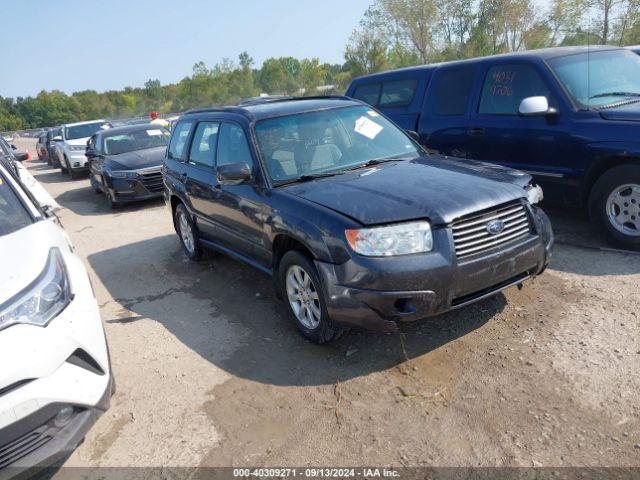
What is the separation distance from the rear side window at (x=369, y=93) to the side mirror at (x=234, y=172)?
386cm

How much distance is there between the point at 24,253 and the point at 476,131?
476cm

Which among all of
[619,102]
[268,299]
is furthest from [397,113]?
[268,299]

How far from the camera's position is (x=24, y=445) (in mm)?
2533


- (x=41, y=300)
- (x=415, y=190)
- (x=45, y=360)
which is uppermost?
(x=415, y=190)

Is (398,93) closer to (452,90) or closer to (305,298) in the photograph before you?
(452,90)

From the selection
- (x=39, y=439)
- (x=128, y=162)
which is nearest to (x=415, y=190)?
(x=39, y=439)

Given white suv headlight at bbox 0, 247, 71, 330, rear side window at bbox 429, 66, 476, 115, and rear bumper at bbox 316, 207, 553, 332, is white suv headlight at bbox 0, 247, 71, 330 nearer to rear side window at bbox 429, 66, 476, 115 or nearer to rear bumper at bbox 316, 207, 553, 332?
rear bumper at bbox 316, 207, 553, 332

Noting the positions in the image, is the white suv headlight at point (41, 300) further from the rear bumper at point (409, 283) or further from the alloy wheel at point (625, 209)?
the alloy wheel at point (625, 209)

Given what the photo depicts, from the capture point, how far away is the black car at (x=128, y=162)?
10172 millimetres

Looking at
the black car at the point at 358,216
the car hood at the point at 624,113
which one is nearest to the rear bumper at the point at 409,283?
the black car at the point at 358,216

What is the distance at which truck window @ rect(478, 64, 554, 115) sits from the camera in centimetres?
538

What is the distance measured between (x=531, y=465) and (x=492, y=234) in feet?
4.75

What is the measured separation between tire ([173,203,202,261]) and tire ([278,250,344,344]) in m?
2.25

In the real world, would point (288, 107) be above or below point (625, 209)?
above
